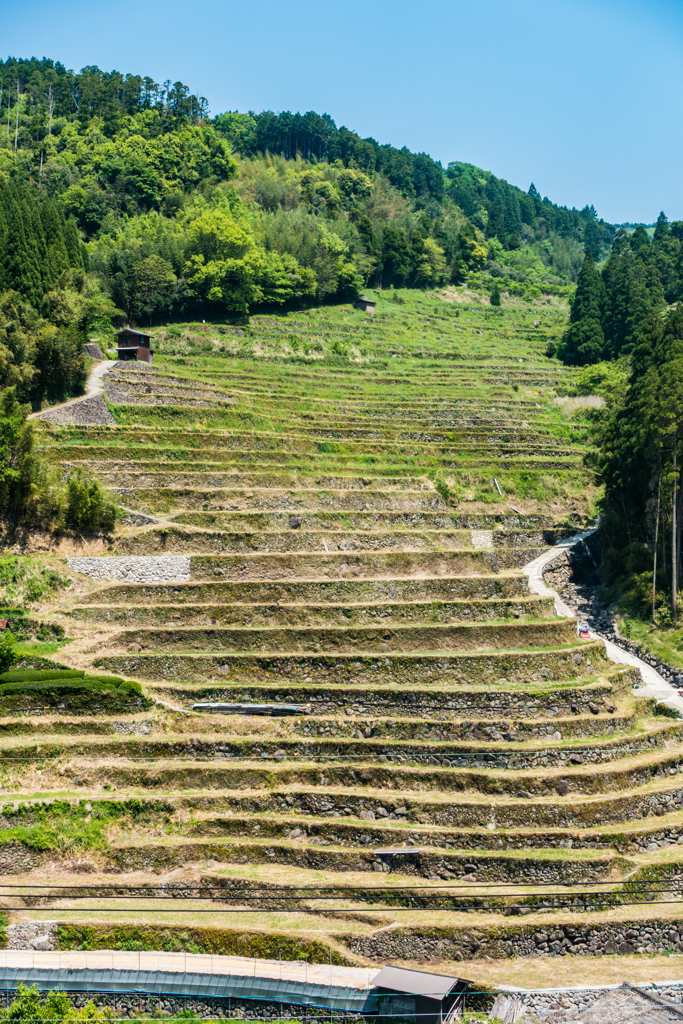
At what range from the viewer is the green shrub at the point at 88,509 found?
30.2 metres

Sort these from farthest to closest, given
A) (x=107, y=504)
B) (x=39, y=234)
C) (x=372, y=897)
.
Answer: (x=39, y=234)
(x=107, y=504)
(x=372, y=897)

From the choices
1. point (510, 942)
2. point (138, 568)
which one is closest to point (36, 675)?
point (138, 568)

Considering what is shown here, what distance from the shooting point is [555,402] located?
184ft

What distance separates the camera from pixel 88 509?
30.3 m

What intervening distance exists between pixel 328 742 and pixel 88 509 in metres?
12.3

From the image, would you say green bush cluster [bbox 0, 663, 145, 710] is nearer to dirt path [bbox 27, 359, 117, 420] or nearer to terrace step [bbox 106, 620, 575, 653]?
terrace step [bbox 106, 620, 575, 653]

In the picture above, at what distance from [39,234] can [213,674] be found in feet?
104

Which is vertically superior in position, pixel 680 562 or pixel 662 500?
pixel 662 500

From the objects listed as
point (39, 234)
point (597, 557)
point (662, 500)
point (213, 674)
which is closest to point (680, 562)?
point (662, 500)

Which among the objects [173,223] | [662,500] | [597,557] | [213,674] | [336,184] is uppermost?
[336,184]

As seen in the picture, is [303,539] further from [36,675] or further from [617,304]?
[617,304]

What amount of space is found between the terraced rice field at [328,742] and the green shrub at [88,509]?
89cm

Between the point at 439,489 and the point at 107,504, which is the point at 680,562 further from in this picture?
the point at 107,504

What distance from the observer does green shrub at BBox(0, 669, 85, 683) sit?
77.3 ft
